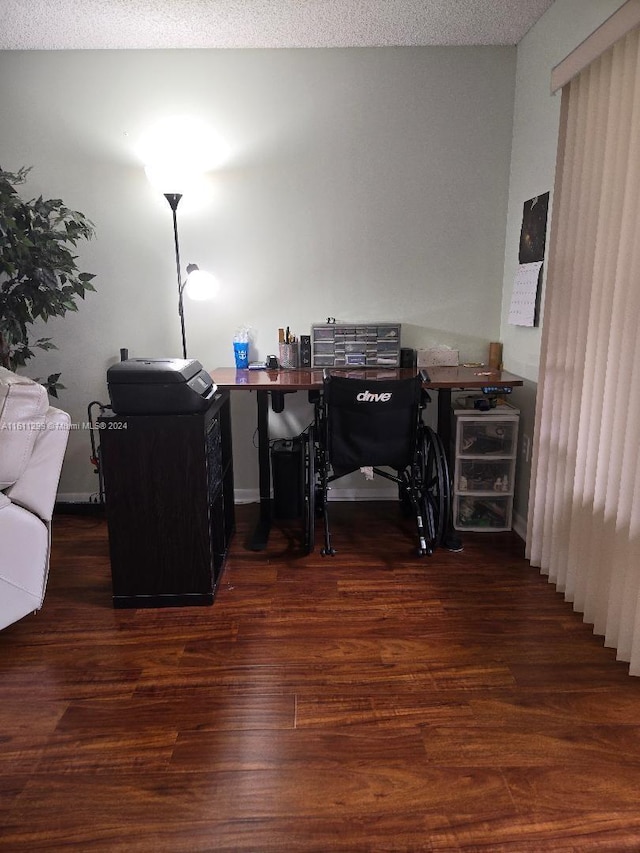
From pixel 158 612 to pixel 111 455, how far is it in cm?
69

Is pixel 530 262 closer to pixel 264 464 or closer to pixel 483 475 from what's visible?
pixel 483 475

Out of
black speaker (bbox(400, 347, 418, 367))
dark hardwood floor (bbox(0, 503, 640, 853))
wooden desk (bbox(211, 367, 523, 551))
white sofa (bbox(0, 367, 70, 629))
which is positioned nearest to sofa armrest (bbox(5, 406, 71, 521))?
white sofa (bbox(0, 367, 70, 629))

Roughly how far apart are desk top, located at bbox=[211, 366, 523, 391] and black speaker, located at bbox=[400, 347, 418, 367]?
40 mm

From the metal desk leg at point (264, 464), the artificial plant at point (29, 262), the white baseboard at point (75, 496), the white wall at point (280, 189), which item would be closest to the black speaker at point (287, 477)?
the metal desk leg at point (264, 464)

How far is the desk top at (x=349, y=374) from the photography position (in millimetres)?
2707

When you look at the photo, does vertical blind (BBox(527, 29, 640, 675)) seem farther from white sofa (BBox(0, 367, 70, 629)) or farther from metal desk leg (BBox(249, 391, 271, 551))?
white sofa (BBox(0, 367, 70, 629))

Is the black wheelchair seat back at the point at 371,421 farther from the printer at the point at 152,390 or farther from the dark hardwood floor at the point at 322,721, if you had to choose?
the printer at the point at 152,390

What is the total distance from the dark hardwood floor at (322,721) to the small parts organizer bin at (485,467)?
54 cm

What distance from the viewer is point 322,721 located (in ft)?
5.60

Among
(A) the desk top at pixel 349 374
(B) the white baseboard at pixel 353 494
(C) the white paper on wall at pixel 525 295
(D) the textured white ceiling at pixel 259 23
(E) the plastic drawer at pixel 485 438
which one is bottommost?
(B) the white baseboard at pixel 353 494

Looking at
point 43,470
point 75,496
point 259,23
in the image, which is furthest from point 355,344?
point 75,496

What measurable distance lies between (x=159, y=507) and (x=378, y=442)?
1.07 meters

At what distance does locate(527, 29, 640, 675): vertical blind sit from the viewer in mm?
1898

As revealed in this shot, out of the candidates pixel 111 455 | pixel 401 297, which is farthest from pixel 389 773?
pixel 401 297
